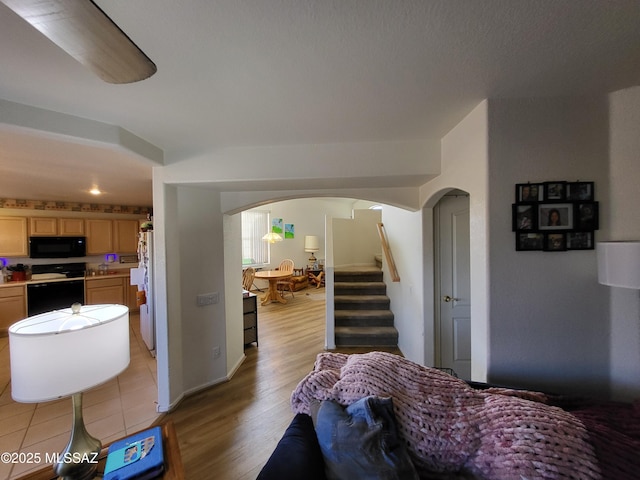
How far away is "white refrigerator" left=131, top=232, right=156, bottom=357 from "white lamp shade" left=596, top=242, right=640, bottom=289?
13.5 ft

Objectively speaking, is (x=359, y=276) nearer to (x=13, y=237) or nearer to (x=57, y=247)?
(x=57, y=247)

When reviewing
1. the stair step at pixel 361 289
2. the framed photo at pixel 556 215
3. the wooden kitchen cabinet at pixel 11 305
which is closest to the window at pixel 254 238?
the stair step at pixel 361 289

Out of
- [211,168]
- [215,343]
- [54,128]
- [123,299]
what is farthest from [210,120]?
[123,299]

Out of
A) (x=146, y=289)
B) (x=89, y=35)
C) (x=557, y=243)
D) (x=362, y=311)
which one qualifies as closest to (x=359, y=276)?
(x=362, y=311)

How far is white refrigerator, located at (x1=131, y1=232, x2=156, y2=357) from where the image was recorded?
3242 mm

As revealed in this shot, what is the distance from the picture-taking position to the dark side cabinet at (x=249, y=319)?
371 cm

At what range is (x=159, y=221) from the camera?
2.32 meters

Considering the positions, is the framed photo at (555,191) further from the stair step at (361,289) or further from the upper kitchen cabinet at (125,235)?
the upper kitchen cabinet at (125,235)

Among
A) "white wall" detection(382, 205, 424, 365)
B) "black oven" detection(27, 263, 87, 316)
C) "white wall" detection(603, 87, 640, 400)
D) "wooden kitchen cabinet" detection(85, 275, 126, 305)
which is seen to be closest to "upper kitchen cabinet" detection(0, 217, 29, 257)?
"black oven" detection(27, 263, 87, 316)

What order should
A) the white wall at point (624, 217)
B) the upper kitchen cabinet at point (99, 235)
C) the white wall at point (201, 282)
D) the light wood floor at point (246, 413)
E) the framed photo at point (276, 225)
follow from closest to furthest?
the white wall at point (624, 217), the light wood floor at point (246, 413), the white wall at point (201, 282), the upper kitchen cabinet at point (99, 235), the framed photo at point (276, 225)

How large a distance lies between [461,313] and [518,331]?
127cm

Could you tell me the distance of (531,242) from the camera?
150cm

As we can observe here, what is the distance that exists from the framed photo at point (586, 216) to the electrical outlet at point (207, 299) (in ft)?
10.2

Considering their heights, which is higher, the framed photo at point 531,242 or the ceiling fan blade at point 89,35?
the ceiling fan blade at point 89,35
